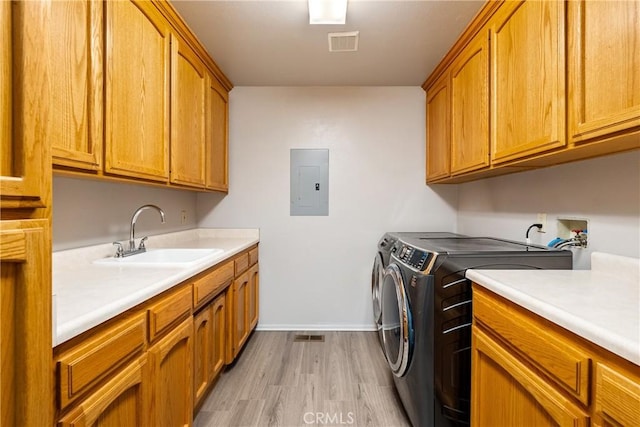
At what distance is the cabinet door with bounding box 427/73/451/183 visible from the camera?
7.58 ft

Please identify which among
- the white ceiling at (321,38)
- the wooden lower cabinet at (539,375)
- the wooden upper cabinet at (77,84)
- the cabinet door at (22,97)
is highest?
the white ceiling at (321,38)

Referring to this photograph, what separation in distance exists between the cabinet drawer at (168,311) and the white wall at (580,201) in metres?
1.84

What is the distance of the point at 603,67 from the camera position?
3.29ft

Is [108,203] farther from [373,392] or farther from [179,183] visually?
[373,392]

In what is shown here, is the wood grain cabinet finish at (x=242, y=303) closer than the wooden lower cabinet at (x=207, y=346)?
No

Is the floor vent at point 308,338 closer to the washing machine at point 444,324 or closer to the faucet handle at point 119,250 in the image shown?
the washing machine at point 444,324

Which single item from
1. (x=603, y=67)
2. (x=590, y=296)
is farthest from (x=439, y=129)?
(x=590, y=296)

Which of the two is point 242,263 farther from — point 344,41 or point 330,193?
point 344,41

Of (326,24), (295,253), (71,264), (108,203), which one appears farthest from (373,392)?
(326,24)

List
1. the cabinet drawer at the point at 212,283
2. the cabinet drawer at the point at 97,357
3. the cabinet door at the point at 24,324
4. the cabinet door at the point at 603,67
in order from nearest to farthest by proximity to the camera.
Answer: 1. the cabinet door at the point at 24,324
2. the cabinet drawer at the point at 97,357
3. the cabinet door at the point at 603,67
4. the cabinet drawer at the point at 212,283

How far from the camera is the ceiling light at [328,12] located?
163cm

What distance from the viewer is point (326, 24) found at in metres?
1.84

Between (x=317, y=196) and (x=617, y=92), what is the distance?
7.01 ft

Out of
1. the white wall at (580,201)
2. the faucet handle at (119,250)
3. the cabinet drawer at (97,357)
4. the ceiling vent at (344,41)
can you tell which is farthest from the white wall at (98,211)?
the white wall at (580,201)
